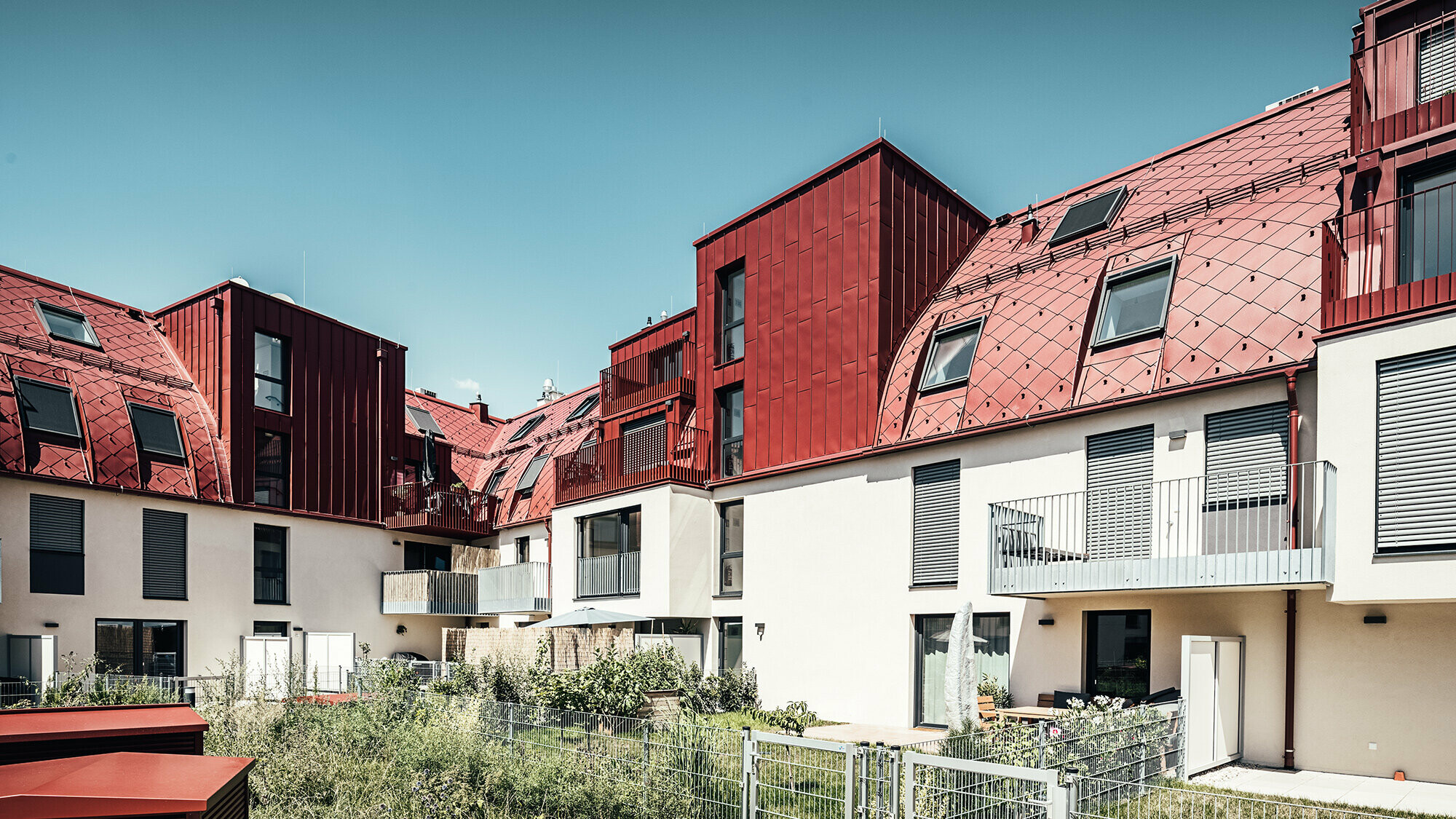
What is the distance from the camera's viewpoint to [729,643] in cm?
1906

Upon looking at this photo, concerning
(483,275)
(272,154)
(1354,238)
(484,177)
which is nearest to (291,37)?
(272,154)

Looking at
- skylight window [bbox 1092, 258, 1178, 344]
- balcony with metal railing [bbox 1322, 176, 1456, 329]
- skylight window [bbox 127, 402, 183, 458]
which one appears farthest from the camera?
skylight window [bbox 127, 402, 183, 458]

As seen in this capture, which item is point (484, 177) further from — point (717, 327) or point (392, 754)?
point (392, 754)

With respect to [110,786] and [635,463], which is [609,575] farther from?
[110,786]

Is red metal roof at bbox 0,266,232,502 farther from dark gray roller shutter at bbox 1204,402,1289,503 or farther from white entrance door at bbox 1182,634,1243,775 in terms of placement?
dark gray roller shutter at bbox 1204,402,1289,503

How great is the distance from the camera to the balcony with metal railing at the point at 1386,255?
998cm

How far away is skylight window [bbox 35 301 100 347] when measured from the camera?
20844 mm

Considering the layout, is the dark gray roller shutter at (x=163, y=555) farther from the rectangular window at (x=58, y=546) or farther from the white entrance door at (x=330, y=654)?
the white entrance door at (x=330, y=654)

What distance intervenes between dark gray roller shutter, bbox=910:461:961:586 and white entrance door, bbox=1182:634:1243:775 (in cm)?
442

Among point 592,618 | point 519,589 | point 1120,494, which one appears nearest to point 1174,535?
point 1120,494

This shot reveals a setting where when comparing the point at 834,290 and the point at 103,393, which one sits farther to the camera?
the point at 103,393

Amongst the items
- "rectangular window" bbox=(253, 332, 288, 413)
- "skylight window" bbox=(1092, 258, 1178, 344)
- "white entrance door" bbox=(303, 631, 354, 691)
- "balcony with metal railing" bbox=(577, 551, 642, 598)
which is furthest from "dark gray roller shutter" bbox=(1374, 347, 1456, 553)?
"rectangular window" bbox=(253, 332, 288, 413)

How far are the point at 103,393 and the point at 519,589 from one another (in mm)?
10145

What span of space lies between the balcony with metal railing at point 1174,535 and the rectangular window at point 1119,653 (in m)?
0.93
